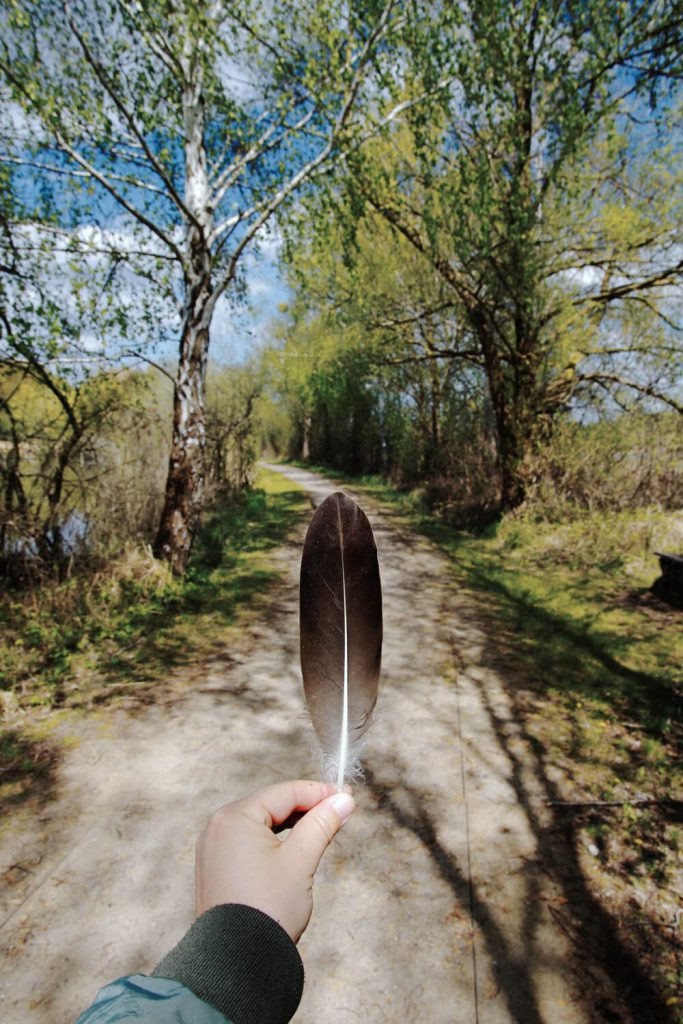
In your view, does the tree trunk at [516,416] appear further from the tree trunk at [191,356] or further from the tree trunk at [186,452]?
the tree trunk at [186,452]

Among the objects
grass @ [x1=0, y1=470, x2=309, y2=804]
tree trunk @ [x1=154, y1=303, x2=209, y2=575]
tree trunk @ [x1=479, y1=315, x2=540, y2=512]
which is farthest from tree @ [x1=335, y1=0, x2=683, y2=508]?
grass @ [x1=0, y1=470, x2=309, y2=804]

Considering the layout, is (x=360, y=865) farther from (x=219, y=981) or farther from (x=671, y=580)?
(x=671, y=580)

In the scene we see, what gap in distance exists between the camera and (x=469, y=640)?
650cm

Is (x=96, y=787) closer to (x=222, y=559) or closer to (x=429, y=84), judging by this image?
(x=222, y=559)

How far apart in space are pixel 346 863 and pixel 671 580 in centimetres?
598

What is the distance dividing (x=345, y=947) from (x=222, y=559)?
24.8 ft

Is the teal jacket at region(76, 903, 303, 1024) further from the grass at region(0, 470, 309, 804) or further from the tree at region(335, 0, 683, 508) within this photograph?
the tree at region(335, 0, 683, 508)

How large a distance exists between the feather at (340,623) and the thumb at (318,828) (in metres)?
0.29

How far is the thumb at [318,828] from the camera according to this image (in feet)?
3.83

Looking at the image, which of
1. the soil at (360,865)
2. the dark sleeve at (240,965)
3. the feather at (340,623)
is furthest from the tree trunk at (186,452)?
the dark sleeve at (240,965)

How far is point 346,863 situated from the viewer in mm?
3219

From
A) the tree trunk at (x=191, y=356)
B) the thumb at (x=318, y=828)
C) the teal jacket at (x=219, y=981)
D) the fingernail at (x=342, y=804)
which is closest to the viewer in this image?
the teal jacket at (x=219, y=981)

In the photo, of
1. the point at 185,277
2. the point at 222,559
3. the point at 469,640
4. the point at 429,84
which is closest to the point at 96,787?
the point at 469,640

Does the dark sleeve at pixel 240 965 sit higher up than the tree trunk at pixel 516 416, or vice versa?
the tree trunk at pixel 516 416
